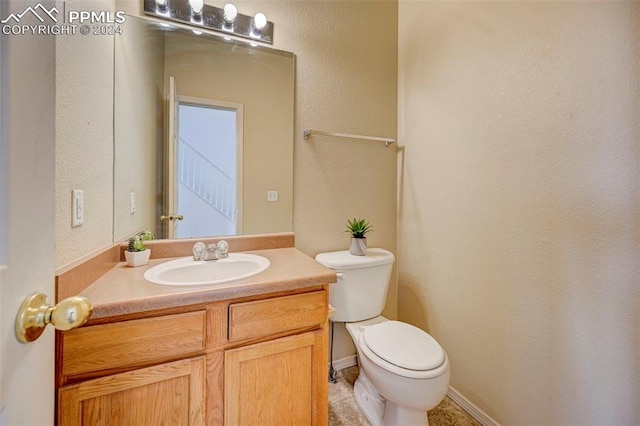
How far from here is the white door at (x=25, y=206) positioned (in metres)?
0.35

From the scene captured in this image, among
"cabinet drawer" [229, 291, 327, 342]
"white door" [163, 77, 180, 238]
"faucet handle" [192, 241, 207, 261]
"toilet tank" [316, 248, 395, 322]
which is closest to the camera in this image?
"cabinet drawer" [229, 291, 327, 342]

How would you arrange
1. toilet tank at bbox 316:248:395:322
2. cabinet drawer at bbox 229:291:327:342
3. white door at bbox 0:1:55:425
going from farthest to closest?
toilet tank at bbox 316:248:395:322, cabinet drawer at bbox 229:291:327:342, white door at bbox 0:1:55:425

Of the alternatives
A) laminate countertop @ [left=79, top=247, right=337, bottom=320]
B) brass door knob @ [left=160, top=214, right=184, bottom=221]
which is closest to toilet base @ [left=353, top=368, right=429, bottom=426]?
laminate countertop @ [left=79, top=247, right=337, bottom=320]

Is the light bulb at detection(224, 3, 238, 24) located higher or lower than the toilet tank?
higher

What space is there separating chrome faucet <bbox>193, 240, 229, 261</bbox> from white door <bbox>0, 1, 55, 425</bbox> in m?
0.69

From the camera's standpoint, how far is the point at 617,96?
91 centimetres

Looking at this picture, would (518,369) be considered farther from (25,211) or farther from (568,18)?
(25,211)

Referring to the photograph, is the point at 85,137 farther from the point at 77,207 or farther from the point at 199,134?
the point at 199,134

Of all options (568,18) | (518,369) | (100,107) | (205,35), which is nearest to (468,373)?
(518,369)

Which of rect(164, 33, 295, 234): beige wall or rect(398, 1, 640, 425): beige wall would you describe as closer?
rect(398, 1, 640, 425): beige wall

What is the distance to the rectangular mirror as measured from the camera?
4.04 feet

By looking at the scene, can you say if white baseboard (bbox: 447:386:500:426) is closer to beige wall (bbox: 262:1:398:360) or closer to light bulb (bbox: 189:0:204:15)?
beige wall (bbox: 262:1:398:360)

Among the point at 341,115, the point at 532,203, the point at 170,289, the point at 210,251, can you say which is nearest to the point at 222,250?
the point at 210,251

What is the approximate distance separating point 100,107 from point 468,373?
2.11 meters
